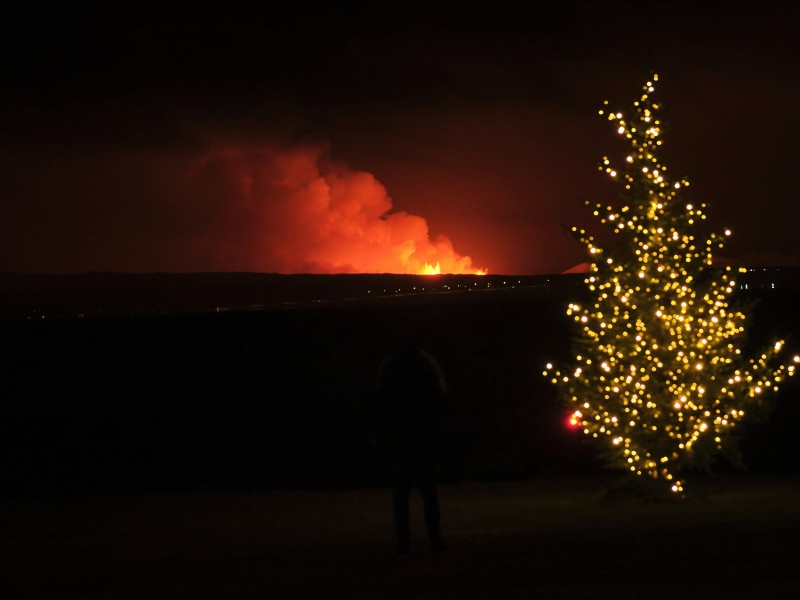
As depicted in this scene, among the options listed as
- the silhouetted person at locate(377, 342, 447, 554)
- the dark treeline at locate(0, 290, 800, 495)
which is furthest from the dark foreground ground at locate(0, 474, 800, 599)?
the dark treeline at locate(0, 290, 800, 495)

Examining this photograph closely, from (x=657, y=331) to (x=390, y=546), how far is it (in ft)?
20.0

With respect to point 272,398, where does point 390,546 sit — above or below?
below

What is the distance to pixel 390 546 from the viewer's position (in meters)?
12.6

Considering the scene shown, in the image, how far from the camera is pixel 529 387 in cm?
3025

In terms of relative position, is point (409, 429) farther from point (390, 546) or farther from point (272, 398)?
point (272, 398)

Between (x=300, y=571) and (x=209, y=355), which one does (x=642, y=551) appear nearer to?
(x=300, y=571)

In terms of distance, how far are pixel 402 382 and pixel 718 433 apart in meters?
7.09

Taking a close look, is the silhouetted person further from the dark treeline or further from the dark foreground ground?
the dark treeline

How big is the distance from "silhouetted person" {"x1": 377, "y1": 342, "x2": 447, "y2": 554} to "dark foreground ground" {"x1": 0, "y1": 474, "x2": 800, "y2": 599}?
430 mm

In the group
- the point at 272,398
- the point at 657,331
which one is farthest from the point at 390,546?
the point at 272,398

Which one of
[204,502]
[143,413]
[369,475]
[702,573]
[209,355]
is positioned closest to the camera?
[702,573]

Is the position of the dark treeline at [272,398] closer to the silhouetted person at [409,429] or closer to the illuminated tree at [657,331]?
the illuminated tree at [657,331]

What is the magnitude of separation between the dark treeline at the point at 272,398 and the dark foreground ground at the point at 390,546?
14.7 feet

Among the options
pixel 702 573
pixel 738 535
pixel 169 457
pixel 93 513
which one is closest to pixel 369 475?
pixel 169 457
